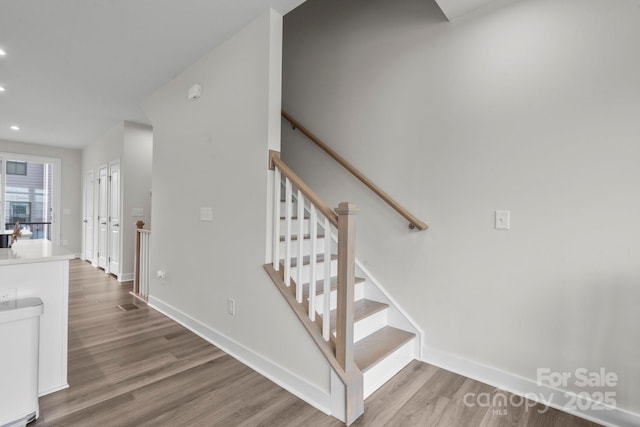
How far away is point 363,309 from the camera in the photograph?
95.3 inches

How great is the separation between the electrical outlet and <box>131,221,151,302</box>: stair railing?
2.23 metres

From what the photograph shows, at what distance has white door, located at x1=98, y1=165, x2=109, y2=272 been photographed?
564cm

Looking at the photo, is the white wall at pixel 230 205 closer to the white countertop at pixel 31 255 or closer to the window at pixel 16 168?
the white countertop at pixel 31 255

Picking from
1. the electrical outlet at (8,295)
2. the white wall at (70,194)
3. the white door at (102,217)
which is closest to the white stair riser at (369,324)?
the electrical outlet at (8,295)

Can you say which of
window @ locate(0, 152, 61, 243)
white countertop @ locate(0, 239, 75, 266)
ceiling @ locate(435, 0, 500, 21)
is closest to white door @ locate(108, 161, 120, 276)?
window @ locate(0, 152, 61, 243)

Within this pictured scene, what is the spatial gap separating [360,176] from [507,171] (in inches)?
42.2

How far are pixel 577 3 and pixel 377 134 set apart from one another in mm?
1404

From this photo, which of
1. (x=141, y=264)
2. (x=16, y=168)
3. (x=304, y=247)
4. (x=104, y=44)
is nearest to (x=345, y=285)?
(x=304, y=247)

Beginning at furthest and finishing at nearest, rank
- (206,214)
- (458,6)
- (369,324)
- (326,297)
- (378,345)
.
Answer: (206,214), (369,324), (378,345), (458,6), (326,297)

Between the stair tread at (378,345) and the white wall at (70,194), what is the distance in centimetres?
745

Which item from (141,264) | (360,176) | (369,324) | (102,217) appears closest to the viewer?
(369,324)

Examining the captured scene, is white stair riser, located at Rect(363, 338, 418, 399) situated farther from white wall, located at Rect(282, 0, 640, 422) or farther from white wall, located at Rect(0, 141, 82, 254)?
white wall, located at Rect(0, 141, 82, 254)

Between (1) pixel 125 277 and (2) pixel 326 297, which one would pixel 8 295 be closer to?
(2) pixel 326 297

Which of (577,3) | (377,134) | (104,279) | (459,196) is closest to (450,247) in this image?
(459,196)
